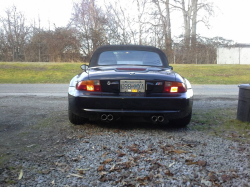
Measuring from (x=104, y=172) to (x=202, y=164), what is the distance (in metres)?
0.97

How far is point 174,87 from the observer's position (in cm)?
406

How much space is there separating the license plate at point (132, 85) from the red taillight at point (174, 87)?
0.33m

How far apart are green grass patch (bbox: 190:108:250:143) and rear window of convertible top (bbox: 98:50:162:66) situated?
52.2 inches

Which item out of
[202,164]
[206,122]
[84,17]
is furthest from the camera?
[84,17]

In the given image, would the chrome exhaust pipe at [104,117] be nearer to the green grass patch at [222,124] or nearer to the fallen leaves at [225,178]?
the green grass patch at [222,124]

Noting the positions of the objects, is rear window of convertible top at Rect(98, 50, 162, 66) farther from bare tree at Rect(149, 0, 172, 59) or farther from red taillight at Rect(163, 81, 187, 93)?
bare tree at Rect(149, 0, 172, 59)

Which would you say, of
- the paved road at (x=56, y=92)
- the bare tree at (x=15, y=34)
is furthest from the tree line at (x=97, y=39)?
the paved road at (x=56, y=92)

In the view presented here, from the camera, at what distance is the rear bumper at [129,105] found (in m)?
3.96

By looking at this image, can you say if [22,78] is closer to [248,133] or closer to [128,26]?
[128,26]

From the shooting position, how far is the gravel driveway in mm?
2467

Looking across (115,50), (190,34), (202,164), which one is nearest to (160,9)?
(190,34)

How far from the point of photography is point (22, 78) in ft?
60.5

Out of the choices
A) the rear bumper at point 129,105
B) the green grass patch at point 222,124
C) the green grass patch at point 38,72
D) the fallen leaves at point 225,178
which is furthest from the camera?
the green grass patch at point 38,72

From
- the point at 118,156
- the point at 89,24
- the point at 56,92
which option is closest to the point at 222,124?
the point at 118,156
